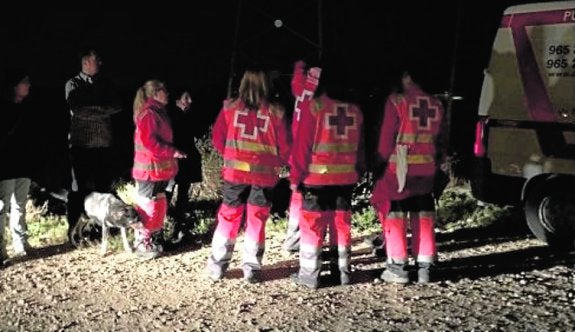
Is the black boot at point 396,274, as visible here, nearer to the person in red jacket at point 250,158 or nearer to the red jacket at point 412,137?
the red jacket at point 412,137

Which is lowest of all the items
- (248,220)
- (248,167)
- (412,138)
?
(248,220)

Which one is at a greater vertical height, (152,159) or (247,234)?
(152,159)

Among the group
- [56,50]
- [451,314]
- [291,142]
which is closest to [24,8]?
[56,50]

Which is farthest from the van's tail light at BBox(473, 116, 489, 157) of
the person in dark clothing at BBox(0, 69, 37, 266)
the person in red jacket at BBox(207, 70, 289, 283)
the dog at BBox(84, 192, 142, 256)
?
the person in dark clothing at BBox(0, 69, 37, 266)

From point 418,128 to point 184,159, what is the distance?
261cm

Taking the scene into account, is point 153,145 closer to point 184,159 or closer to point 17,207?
point 184,159

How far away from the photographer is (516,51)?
260 inches

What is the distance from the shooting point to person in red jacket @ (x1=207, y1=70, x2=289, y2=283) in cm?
536

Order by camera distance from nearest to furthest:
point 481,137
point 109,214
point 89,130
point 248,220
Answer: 1. point 248,220
2. point 109,214
3. point 89,130
4. point 481,137

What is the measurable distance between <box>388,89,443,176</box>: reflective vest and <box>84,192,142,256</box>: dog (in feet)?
7.78

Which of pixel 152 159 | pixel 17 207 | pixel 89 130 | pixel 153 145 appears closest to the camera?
pixel 153 145

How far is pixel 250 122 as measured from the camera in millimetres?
5355

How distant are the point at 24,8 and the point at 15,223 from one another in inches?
522

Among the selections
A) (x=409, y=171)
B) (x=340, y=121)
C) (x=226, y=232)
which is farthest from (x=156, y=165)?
(x=409, y=171)
